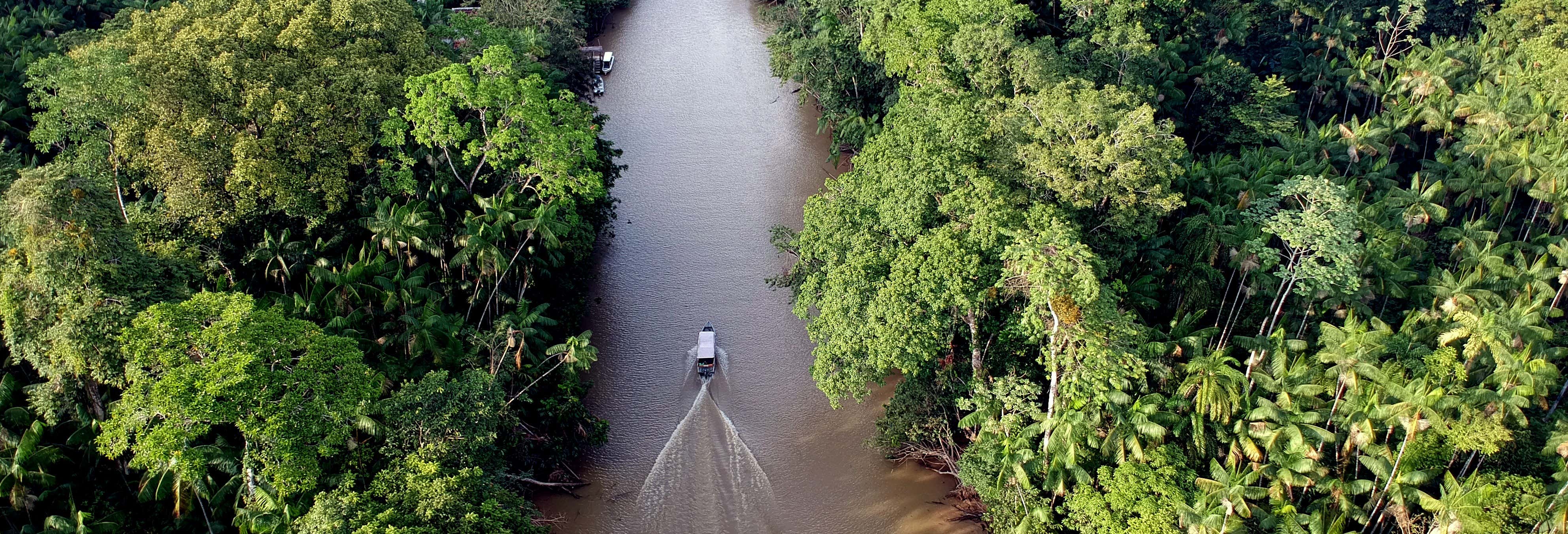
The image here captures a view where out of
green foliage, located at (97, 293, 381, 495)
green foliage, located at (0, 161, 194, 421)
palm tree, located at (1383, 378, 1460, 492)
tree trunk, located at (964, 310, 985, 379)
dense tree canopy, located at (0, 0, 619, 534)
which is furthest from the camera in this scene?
tree trunk, located at (964, 310, 985, 379)

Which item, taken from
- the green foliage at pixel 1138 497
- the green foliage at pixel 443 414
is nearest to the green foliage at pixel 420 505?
the green foliage at pixel 443 414

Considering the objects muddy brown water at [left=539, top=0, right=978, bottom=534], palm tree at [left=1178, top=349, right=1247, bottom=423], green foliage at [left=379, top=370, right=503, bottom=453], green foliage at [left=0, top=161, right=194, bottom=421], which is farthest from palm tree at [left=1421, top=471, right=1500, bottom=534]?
green foliage at [left=0, top=161, right=194, bottom=421]

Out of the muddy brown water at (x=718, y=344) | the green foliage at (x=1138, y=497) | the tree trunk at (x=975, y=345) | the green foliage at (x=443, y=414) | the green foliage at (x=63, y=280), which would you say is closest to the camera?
the green foliage at (x=63, y=280)

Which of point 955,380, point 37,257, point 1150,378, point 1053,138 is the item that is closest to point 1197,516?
point 1150,378

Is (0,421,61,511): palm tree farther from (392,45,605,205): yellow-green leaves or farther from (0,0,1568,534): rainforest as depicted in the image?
(392,45,605,205): yellow-green leaves

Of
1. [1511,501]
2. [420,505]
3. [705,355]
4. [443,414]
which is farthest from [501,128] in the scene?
[1511,501]

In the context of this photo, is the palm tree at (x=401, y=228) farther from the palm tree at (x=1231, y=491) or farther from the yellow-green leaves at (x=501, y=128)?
the palm tree at (x=1231, y=491)

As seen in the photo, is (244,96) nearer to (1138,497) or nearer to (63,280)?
(63,280)
